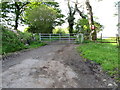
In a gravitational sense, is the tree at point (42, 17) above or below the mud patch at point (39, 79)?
above

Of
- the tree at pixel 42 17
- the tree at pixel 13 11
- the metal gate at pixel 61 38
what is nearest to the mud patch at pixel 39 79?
the metal gate at pixel 61 38

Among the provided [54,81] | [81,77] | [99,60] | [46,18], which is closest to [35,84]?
[54,81]

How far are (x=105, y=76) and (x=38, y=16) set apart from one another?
9.75 metres

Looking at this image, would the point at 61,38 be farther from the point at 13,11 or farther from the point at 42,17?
the point at 13,11

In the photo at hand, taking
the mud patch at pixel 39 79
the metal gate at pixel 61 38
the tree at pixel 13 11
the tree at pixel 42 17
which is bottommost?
the mud patch at pixel 39 79

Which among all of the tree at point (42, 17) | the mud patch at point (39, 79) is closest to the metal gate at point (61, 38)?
the tree at point (42, 17)

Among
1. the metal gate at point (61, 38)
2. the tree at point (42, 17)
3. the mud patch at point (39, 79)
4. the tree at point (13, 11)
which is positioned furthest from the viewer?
the tree at point (13, 11)

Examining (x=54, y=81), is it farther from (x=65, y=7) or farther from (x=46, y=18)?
(x=65, y=7)

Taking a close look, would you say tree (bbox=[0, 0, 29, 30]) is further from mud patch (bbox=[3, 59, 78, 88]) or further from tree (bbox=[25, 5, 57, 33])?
mud patch (bbox=[3, 59, 78, 88])

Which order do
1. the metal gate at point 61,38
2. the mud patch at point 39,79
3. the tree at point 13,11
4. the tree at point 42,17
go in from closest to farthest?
1. the mud patch at point 39,79
2. the metal gate at point 61,38
3. the tree at point 42,17
4. the tree at point 13,11

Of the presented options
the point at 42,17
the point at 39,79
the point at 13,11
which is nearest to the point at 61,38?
the point at 42,17

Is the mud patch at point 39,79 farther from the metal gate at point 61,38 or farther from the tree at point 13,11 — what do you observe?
the tree at point 13,11

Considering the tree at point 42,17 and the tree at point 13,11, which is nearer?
the tree at point 42,17

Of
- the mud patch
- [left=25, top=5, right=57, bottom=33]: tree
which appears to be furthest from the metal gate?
the mud patch
